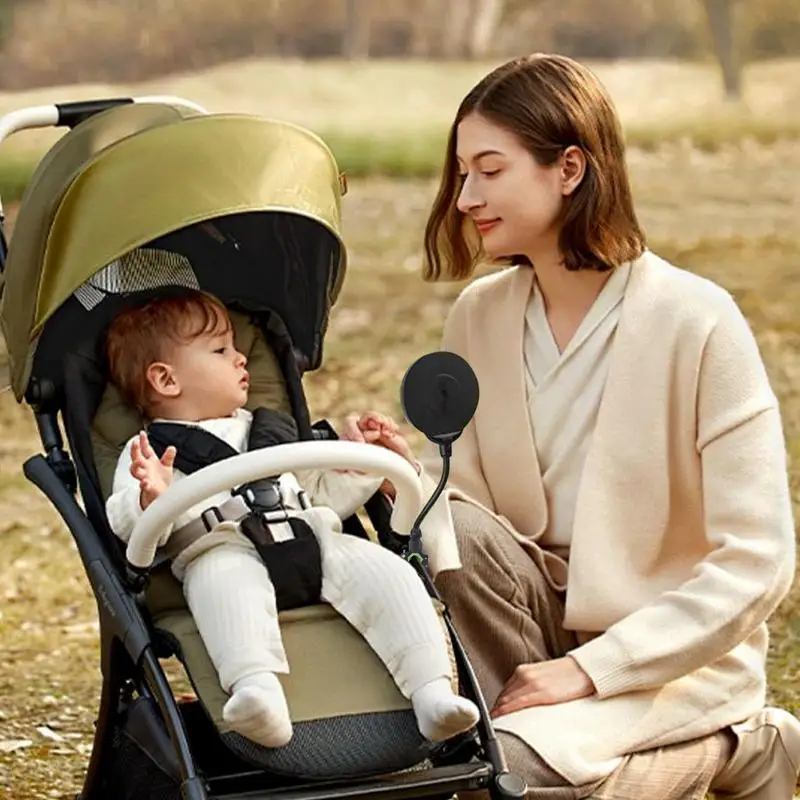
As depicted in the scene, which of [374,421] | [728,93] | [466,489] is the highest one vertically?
[374,421]

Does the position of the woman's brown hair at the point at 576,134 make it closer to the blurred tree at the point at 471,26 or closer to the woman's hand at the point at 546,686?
the woman's hand at the point at 546,686

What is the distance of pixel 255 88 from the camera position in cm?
1220

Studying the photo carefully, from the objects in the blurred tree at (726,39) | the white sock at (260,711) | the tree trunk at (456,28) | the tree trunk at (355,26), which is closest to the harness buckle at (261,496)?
the white sock at (260,711)

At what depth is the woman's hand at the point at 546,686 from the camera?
10.7 feet

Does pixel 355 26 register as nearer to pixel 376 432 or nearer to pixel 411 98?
pixel 411 98

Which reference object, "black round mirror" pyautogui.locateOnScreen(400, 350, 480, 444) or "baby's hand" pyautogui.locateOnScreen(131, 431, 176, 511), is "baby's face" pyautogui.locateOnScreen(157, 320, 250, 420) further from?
"black round mirror" pyautogui.locateOnScreen(400, 350, 480, 444)

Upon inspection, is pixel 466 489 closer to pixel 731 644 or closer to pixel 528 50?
pixel 731 644

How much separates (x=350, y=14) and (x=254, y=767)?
9.75 metres

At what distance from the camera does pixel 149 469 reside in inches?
120

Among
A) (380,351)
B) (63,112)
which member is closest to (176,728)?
(63,112)

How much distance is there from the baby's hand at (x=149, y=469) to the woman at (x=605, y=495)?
0.35m

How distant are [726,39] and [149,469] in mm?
10509

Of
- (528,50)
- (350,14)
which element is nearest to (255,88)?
(350,14)

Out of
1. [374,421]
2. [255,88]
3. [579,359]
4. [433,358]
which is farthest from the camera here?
[255,88]
